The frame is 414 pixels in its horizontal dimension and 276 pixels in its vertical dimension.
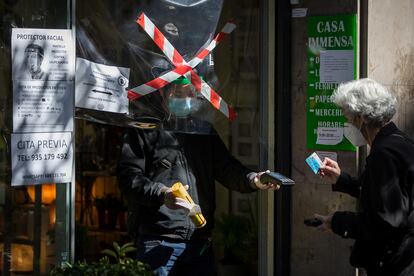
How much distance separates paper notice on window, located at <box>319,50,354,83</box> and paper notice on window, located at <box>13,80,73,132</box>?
2.02 m

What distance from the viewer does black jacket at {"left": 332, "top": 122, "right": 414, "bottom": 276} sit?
4309 mm

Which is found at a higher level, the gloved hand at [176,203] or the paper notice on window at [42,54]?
the paper notice on window at [42,54]

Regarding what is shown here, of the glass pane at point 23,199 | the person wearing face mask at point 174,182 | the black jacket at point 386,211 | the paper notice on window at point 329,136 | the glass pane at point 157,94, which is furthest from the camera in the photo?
the paper notice on window at point 329,136

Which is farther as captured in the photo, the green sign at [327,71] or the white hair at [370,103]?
the green sign at [327,71]

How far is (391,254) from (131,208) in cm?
173

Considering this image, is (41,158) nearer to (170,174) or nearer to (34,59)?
(34,59)

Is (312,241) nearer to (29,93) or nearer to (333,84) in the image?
(333,84)

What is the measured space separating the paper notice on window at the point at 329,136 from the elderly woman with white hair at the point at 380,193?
1521 mm

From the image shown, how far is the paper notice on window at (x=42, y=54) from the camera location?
16.5 feet

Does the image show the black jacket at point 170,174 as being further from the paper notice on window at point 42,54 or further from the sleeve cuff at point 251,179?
the paper notice on window at point 42,54

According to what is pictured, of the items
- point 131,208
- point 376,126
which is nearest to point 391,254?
point 376,126

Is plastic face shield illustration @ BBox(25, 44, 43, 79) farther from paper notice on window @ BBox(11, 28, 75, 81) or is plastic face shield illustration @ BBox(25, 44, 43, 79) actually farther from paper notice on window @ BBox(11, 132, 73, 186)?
paper notice on window @ BBox(11, 132, 73, 186)

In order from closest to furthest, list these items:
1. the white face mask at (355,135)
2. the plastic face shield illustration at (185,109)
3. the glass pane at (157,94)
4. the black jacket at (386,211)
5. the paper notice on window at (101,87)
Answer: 1. the black jacket at (386,211)
2. the white face mask at (355,135)
3. the paper notice on window at (101,87)
4. the glass pane at (157,94)
5. the plastic face shield illustration at (185,109)

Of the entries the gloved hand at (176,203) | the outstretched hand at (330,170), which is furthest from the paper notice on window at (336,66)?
the gloved hand at (176,203)
